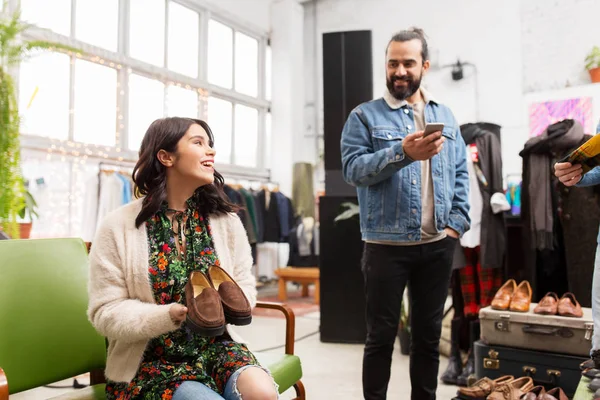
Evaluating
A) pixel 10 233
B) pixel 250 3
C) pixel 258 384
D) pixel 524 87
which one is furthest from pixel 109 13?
pixel 258 384

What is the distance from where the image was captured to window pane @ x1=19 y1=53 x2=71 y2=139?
5093 millimetres

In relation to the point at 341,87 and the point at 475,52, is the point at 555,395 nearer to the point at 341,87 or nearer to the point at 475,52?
the point at 341,87

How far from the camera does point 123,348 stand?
143 centimetres

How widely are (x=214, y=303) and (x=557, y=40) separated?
6.55m

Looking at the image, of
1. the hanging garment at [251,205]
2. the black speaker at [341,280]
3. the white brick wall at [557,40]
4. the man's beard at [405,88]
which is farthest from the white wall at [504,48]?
the man's beard at [405,88]

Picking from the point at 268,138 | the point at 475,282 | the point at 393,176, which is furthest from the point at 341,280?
the point at 268,138

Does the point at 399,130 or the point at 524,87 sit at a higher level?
the point at 524,87

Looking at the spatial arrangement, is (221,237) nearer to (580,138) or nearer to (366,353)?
(366,353)

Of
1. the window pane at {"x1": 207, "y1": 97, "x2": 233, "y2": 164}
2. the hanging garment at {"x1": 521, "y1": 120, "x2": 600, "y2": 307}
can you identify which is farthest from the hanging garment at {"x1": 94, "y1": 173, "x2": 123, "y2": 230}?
the hanging garment at {"x1": 521, "y1": 120, "x2": 600, "y2": 307}

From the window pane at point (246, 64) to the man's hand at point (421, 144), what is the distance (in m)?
6.82

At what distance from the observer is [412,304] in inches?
81.6

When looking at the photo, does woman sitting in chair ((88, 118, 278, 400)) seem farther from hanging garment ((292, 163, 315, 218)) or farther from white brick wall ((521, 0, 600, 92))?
hanging garment ((292, 163, 315, 218))

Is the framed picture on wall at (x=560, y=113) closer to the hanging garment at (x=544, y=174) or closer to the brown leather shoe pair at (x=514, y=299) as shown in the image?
the hanging garment at (x=544, y=174)

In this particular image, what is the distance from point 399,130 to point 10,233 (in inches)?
84.8
